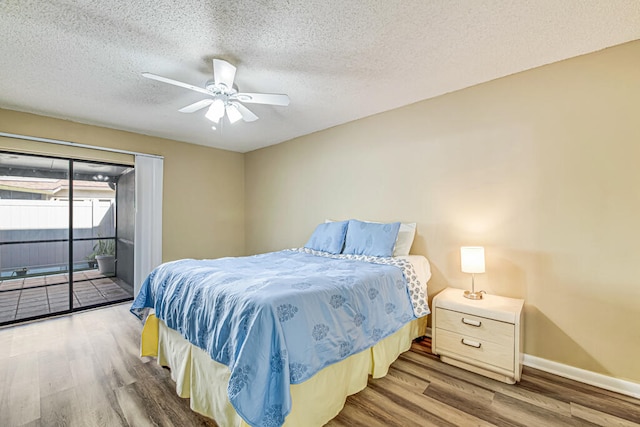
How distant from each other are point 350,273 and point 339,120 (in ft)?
7.22

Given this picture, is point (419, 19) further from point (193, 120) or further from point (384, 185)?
point (193, 120)

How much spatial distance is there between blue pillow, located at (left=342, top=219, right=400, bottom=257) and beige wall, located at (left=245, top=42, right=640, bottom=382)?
0.33 m

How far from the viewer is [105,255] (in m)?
4.98

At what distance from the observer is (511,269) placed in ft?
7.86

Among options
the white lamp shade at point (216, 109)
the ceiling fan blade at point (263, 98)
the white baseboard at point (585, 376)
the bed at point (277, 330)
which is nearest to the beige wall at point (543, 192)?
the white baseboard at point (585, 376)

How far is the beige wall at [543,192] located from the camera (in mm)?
1960

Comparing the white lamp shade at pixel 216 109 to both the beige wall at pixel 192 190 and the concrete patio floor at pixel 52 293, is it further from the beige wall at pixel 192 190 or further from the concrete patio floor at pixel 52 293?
the concrete patio floor at pixel 52 293

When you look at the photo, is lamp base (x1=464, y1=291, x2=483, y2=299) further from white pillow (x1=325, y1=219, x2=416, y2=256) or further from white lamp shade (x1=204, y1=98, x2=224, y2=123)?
white lamp shade (x1=204, y1=98, x2=224, y2=123)

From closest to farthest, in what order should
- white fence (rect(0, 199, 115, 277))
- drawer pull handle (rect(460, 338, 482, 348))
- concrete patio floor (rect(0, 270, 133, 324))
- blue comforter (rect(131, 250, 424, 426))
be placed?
blue comforter (rect(131, 250, 424, 426)) < drawer pull handle (rect(460, 338, 482, 348)) < concrete patio floor (rect(0, 270, 133, 324)) < white fence (rect(0, 199, 115, 277))

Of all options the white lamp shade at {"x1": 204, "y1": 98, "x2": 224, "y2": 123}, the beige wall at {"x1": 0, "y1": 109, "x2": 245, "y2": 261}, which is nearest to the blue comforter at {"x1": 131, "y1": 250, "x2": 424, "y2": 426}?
the white lamp shade at {"x1": 204, "y1": 98, "x2": 224, "y2": 123}

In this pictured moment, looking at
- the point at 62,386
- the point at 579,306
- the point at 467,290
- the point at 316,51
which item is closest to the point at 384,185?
the point at 467,290

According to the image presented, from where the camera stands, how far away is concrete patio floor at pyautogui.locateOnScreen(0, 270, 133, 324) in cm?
360

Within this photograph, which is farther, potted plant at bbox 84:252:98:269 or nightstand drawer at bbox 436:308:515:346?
potted plant at bbox 84:252:98:269

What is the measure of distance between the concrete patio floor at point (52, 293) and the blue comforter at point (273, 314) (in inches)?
92.3
